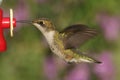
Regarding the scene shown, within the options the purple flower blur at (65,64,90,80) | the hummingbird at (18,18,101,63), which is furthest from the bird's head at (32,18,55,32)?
the purple flower blur at (65,64,90,80)

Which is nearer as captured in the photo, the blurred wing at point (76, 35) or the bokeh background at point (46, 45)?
the blurred wing at point (76, 35)

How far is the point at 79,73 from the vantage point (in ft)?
17.4

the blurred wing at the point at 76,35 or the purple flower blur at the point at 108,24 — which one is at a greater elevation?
the blurred wing at the point at 76,35

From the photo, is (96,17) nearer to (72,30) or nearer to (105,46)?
(105,46)

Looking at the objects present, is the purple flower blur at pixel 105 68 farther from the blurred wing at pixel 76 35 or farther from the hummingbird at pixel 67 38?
the blurred wing at pixel 76 35

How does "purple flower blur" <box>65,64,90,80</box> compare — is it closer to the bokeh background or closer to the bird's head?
the bokeh background

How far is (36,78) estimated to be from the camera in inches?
212

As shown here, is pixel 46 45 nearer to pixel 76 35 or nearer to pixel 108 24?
pixel 108 24

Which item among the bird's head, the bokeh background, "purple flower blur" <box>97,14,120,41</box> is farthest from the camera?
"purple flower blur" <box>97,14,120,41</box>

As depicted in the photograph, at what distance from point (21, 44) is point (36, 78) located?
40 cm

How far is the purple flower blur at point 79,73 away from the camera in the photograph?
5.24 metres

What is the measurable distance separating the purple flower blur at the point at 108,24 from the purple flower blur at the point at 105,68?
207 mm

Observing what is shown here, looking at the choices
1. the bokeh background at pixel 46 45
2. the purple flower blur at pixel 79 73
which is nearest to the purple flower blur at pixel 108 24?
the bokeh background at pixel 46 45

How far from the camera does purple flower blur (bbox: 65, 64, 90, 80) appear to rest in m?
5.24
